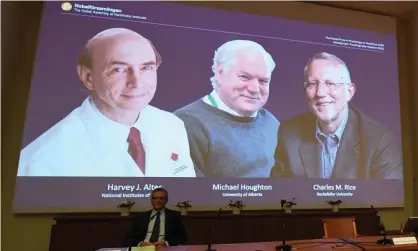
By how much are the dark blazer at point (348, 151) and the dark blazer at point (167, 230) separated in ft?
4.94

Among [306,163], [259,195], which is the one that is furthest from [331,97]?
[259,195]

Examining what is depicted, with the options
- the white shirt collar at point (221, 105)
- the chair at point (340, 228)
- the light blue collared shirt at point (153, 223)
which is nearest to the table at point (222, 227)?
the chair at point (340, 228)

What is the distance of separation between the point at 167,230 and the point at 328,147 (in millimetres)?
2359

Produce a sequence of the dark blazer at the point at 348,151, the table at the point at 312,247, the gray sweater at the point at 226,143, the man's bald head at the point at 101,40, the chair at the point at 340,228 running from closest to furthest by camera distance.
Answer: the table at the point at 312,247 < the chair at the point at 340,228 < the man's bald head at the point at 101,40 < the gray sweater at the point at 226,143 < the dark blazer at the point at 348,151

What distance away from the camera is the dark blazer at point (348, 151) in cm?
403

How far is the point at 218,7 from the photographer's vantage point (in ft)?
14.0

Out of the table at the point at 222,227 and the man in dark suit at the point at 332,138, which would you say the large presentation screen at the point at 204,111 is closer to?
the man in dark suit at the point at 332,138

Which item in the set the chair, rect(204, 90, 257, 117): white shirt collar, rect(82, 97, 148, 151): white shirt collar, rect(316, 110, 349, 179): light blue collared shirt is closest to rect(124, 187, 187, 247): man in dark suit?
rect(82, 97, 148, 151): white shirt collar

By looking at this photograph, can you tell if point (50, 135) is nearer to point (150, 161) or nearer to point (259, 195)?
point (150, 161)

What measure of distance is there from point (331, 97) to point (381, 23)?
1.45 metres

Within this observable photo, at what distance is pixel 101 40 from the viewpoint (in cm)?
363

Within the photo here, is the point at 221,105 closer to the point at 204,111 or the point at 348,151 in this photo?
the point at 204,111

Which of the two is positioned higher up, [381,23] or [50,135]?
[381,23]

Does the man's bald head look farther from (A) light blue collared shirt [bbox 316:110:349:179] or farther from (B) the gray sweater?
(A) light blue collared shirt [bbox 316:110:349:179]
